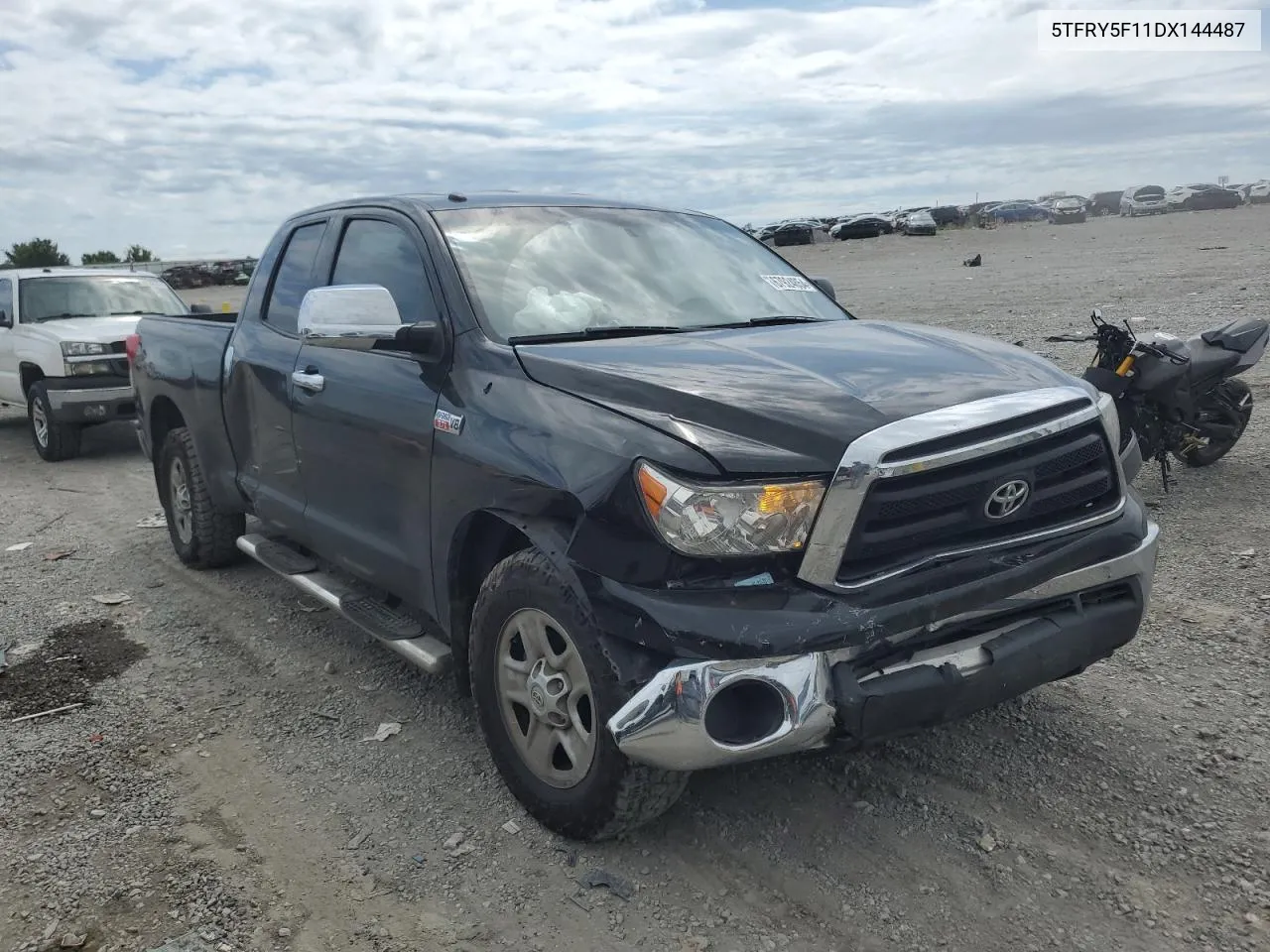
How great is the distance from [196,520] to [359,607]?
7.20 feet

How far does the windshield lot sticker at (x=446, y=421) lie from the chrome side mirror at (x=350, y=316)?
315mm

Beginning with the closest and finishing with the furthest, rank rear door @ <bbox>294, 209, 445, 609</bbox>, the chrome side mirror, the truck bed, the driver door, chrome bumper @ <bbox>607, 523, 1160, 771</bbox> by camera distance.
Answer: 1. chrome bumper @ <bbox>607, 523, 1160, 771</bbox>
2. the chrome side mirror
3. rear door @ <bbox>294, 209, 445, 609</bbox>
4. the truck bed
5. the driver door

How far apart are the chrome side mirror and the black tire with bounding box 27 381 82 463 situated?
781 centimetres

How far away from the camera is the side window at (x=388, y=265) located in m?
3.94

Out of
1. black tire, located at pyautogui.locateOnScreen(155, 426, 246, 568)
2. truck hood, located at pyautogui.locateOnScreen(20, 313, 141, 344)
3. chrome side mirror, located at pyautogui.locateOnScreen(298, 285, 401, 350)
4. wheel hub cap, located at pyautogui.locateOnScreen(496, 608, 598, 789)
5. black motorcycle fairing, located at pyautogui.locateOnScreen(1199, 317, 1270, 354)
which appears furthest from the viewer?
truck hood, located at pyautogui.locateOnScreen(20, 313, 141, 344)

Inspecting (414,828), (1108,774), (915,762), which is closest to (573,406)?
(414,828)

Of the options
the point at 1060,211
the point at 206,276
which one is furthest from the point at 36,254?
the point at 1060,211

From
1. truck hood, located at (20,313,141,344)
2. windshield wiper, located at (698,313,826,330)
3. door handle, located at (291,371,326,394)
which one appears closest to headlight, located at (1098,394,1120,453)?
windshield wiper, located at (698,313,826,330)

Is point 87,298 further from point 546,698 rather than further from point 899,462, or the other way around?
point 899,462

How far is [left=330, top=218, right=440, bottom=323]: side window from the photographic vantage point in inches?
155

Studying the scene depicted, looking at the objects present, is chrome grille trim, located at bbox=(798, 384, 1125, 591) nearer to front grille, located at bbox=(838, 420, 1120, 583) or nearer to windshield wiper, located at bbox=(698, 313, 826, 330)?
front grille, located at bbox=(838, 420, 1120, 583)

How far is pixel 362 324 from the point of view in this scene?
3.58 metres

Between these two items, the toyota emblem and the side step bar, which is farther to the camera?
the side step bar

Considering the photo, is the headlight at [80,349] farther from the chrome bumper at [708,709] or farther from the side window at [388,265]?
the chrome bumper at [708,709]
